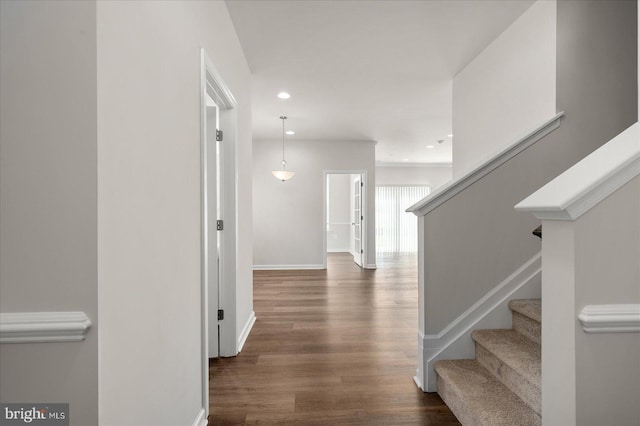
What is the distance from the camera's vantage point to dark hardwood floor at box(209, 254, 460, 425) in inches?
74.7

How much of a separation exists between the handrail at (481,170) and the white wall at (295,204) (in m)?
4.88

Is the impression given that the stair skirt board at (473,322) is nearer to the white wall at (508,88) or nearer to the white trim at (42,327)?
the white wall at (508,88)

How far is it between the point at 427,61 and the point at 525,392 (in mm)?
2991

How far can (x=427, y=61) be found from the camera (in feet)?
11.2

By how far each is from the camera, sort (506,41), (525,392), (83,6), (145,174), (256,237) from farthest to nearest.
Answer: (256,237) → (506,41) → (525,392) → (145,174) → (83,6)

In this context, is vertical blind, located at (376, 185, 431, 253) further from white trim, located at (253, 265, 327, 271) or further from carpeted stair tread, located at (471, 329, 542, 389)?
carpeted stair tread, located at (471, 329, 542, 389)

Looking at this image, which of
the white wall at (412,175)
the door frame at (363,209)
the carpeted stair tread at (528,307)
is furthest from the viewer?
the white wall at (412,175)

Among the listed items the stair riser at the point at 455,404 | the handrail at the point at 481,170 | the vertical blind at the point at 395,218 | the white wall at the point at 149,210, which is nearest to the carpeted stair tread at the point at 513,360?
→ the stair riser at the point at 455,404

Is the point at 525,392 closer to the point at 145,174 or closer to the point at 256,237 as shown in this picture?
the point at 145,174

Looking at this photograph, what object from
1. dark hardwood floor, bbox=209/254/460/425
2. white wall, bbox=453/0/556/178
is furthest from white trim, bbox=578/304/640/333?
white wall, bbox=453/0/556/178

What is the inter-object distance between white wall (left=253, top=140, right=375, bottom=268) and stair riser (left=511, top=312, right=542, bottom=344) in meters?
4.92

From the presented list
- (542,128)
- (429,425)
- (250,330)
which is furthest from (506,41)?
(250,330)

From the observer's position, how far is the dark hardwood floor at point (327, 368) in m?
1.90

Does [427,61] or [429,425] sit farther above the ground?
[427,61]
